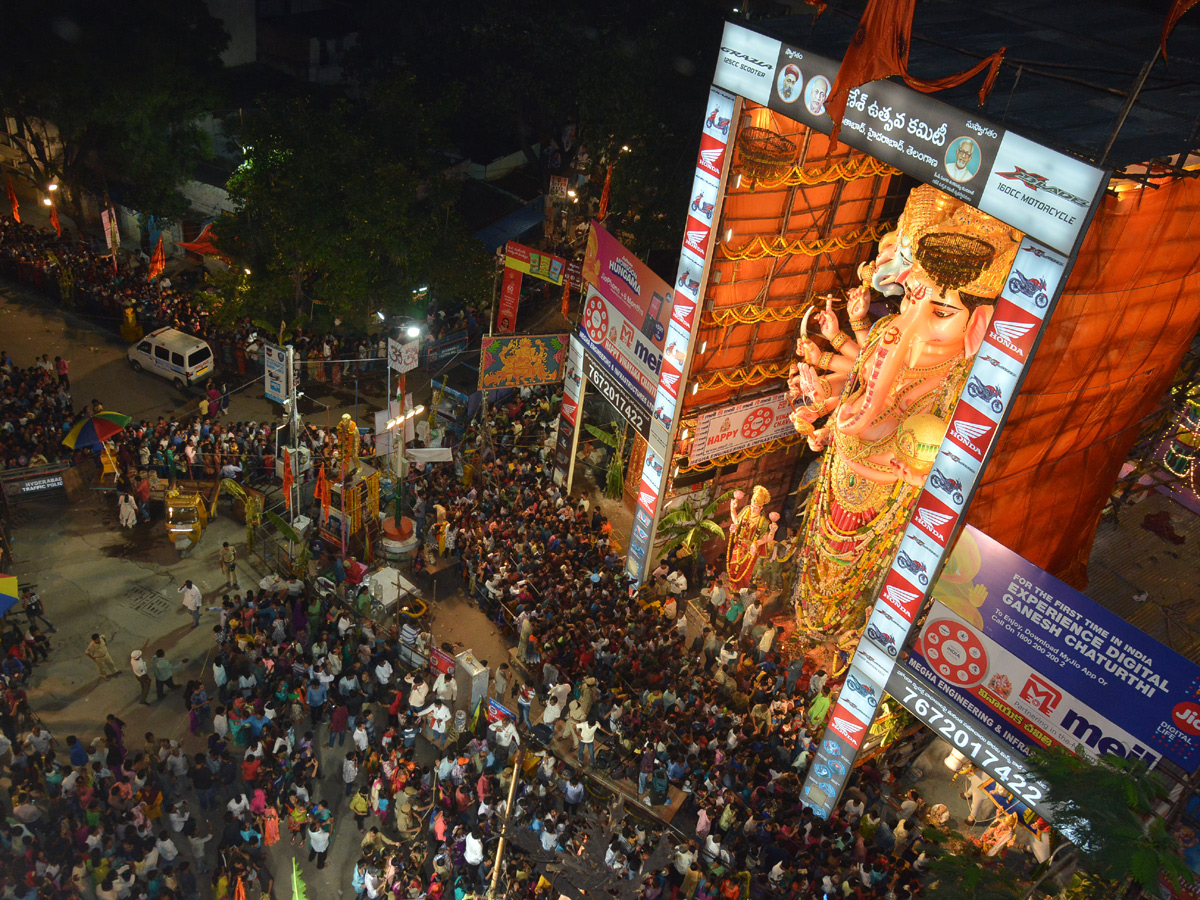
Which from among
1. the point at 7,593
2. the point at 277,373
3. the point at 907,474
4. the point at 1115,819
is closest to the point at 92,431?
the point at 277,373

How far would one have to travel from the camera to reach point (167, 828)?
16.9 metres

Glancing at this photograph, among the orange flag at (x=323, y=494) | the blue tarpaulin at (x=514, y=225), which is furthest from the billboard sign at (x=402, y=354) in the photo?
the blue tarpaulin at (x=514, y=225)

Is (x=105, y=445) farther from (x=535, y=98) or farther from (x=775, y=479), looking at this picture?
(x=535, y=98)

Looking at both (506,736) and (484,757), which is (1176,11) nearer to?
(506,736)

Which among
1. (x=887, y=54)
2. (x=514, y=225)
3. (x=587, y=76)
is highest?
(x=887, y=54)

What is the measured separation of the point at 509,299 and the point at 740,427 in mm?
8758

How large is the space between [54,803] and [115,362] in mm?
16772

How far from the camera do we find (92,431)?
2303cm

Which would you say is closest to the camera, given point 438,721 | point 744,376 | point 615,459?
point 438,721

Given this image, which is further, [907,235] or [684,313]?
[684,313]

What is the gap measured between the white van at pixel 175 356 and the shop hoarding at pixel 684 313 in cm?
1412

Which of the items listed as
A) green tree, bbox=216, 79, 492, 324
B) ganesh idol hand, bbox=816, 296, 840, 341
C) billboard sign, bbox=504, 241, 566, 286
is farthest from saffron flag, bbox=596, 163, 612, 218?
ganesh idol hand, bbox=816, 296, 840, 341

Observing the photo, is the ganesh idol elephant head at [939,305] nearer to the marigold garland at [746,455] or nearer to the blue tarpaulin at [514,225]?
the marigold garland at [746,455]

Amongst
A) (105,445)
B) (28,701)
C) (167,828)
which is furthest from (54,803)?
(105,445)
